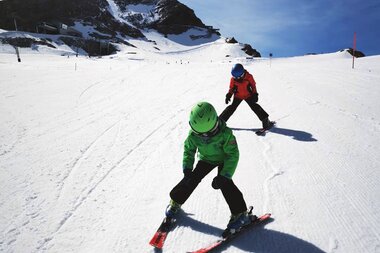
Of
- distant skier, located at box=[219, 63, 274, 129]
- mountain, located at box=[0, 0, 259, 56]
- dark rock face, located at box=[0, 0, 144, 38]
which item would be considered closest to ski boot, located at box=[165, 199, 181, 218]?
distant skier, located at box=[219, 63, 274, 129]

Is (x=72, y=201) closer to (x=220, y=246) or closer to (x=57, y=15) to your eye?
(x=220, y=246)

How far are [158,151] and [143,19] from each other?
445 feet

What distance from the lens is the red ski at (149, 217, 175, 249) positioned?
3095 mm

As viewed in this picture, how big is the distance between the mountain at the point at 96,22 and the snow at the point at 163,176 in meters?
54.0

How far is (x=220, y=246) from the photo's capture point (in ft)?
10.2

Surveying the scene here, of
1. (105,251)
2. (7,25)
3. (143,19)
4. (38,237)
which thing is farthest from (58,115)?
(143,19)

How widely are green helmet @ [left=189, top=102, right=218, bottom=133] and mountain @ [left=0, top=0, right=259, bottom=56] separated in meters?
58.3

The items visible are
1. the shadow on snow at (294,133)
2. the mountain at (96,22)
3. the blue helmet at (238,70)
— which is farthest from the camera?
the mountain at (96,22)

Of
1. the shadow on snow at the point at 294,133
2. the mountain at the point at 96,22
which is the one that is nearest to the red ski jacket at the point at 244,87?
the shadow on snow at the point at 294,133

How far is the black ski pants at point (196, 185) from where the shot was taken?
317cm

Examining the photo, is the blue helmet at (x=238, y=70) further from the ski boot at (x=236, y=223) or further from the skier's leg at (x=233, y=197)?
the ski boot at (x=236, y=223)

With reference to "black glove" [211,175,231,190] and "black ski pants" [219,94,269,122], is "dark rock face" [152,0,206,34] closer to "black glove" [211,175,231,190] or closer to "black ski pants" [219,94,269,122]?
"black ski pants" [219,94,269,122]

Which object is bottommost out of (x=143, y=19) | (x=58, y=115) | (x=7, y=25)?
(x=58, y=115)

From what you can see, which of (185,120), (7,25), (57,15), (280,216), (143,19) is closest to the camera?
(280,216)
